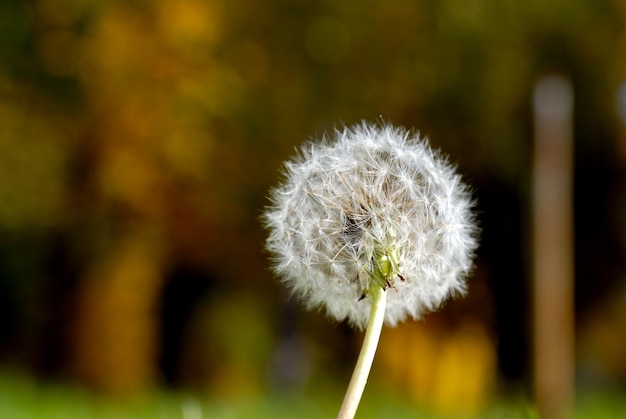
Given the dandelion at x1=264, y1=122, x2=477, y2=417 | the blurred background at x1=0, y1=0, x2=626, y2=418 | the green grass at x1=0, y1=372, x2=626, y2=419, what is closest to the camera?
the dandelion at x1=264, y1=122, x2=477, y2=417

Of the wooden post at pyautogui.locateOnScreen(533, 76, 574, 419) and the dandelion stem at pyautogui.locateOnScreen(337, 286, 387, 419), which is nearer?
the dandelion stem at pyautogui.locateOnScreen(337, 286, 387, 419)

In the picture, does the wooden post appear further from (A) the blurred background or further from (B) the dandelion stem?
(B) the dandelion stem

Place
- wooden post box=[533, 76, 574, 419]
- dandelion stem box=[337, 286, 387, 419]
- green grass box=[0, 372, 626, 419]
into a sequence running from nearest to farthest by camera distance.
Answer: dandelion stem box=[337, 286, 387, 419]
green grass box=[0, 372, 626, 419]
wooden post box=[533, 76, 574, 419]

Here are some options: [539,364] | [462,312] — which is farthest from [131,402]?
[462,312]

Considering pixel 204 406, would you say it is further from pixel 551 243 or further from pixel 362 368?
pixel 362 368

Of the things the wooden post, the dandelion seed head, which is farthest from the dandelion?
the wooden post

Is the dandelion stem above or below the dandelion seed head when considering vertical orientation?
below

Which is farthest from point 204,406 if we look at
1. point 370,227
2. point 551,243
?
point 370,227
